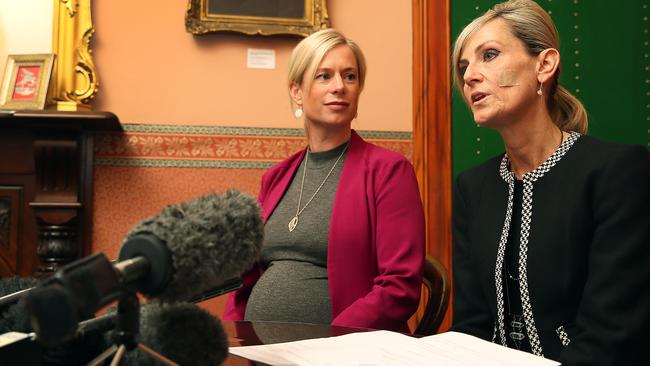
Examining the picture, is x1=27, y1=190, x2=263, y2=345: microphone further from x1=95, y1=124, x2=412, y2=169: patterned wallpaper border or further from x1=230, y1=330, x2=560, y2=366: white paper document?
x1=95, y1=124, x2=412, y2=169: patterned wallpaper border

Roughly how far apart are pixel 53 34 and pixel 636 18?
2707mm

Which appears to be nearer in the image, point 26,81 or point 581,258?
point 581,258

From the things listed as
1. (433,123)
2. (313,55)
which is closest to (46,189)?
(313,55)

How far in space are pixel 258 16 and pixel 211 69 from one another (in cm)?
32

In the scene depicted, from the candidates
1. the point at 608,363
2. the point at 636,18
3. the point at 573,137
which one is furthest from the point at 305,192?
the point at 636,18

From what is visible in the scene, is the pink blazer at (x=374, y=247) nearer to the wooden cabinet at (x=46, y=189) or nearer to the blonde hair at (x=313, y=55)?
the blonde hair at (x=313, y=55)

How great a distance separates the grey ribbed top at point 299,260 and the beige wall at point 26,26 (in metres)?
1.48

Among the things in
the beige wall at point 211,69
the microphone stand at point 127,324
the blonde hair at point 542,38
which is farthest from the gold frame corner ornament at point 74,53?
the microphone stand at point 127,324

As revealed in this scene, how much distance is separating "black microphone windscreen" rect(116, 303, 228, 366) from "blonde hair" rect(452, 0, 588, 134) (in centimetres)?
112

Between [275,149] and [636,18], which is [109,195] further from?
[636,18]

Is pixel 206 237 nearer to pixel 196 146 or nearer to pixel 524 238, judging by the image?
pixel 524 238

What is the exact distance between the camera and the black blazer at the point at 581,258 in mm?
1186

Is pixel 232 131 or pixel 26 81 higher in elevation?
pixel 26 81

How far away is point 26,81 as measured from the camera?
2703 millimetres
